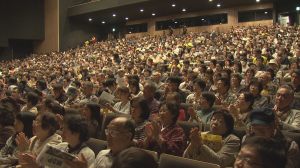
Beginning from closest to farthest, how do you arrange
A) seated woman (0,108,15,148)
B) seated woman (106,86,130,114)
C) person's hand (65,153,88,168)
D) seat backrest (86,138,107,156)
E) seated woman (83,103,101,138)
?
person's hand (65,153,88,168), seat backrest (86,138,107,156), seated woman (0,108,15,148), seated woman (83,103,101,138), seated woman (106,86,130,114)

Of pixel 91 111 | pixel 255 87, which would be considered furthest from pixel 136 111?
pixel 255 87

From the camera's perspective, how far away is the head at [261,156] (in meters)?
1.74

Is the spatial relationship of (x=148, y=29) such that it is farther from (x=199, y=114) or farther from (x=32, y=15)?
(x=199, y=114)

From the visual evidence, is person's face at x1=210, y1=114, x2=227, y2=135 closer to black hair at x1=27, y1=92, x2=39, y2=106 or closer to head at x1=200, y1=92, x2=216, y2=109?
head at x1=200, y1=92, x2=216, y2=109

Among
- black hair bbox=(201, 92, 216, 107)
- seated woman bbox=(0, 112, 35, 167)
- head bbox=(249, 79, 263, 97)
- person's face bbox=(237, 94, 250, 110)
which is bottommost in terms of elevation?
seated woman bbox=(0, 112, 35, 167)

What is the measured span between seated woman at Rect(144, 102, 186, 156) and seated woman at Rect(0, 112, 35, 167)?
128cm

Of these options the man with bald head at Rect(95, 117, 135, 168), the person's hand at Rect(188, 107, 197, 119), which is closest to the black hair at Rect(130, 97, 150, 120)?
the person's hand at Rect(188, 107, 197, 119)

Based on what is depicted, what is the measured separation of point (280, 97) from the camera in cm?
389

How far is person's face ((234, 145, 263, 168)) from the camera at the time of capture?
68.2 inches

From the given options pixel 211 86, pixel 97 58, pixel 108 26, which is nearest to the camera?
pixel 211 86

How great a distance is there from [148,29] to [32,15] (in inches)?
324

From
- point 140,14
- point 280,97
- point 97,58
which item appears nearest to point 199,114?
point 280,97

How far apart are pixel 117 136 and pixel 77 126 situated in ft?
1.51

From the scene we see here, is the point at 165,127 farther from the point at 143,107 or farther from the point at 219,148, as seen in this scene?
the point at 219,148
